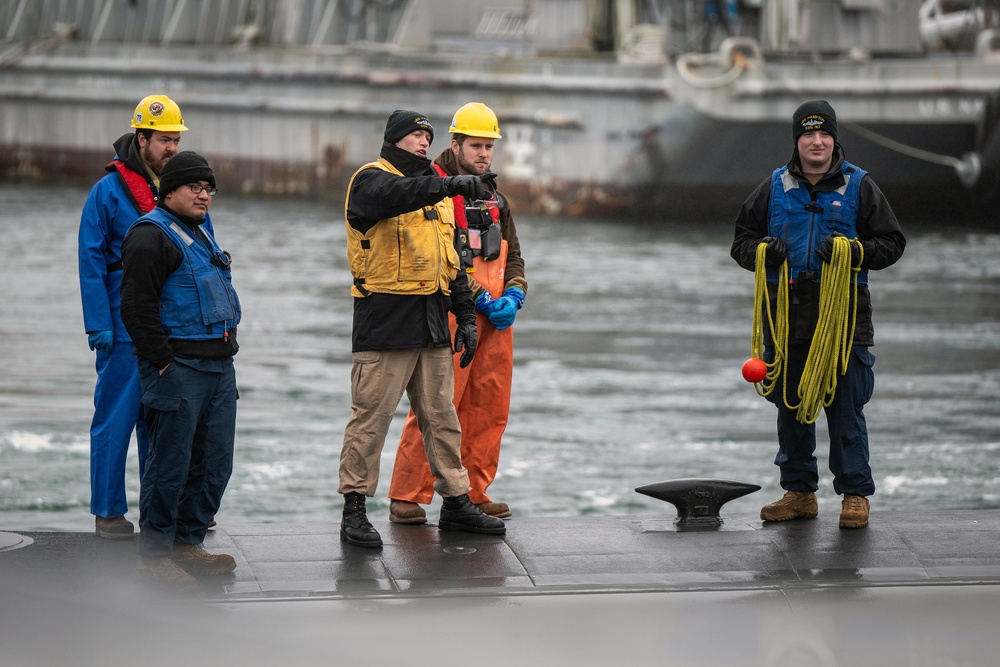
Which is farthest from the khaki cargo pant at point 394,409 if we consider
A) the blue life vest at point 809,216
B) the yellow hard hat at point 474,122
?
the blue life vest at point 809,216

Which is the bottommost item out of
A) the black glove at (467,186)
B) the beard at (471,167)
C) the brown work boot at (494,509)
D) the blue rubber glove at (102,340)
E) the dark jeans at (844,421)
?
the brown work boot at (494,509)

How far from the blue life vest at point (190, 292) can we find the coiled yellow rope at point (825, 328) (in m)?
2.17

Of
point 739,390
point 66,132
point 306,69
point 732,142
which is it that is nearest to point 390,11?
point 306,69

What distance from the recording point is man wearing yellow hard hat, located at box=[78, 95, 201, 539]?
18.6 feet

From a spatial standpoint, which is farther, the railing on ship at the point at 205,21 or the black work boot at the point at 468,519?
the railing on ship at the point at 205,21

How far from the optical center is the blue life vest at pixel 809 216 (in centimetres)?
596

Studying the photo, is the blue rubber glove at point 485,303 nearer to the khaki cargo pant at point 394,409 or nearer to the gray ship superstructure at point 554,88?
the khaki cargo pant at point 394,409

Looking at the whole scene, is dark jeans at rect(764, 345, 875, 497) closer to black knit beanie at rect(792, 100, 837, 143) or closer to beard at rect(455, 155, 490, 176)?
black knit beanie at rect(792, 100, 837, 143)

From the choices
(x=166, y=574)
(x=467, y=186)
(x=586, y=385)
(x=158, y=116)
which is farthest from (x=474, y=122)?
(x=586, y=385)

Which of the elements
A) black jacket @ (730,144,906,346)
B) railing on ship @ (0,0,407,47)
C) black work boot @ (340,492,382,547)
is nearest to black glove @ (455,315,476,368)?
black work boot @ (340,492,382,547)

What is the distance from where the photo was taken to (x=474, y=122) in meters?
5.83

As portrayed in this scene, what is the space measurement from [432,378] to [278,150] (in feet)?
111

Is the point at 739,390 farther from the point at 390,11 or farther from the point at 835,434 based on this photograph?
the point at 390,11

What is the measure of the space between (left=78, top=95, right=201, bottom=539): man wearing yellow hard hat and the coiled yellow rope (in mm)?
2450
